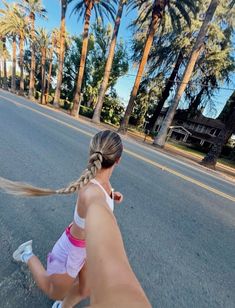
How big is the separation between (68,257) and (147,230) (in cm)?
180

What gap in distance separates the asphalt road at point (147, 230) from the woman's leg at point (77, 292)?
192 mm

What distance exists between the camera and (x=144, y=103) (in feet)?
91.1

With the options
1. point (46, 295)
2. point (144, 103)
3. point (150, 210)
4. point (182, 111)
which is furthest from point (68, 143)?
point (182, 111)

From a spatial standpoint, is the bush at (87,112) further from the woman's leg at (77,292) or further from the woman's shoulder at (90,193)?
the woman's shoulder at (90,193)

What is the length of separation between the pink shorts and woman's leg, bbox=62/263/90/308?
0.25 feet

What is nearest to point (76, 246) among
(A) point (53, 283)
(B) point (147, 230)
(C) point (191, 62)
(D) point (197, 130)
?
(A) point (53, 283)

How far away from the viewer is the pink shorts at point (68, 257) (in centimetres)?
150

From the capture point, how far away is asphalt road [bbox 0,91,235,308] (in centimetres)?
201

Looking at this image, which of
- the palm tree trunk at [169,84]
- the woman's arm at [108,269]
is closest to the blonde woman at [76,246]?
the woman's arm at [108,269]

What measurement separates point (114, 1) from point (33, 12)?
54.7 feet

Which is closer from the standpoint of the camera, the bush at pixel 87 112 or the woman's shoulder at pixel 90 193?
the woman's shoulder at pixel 90 193

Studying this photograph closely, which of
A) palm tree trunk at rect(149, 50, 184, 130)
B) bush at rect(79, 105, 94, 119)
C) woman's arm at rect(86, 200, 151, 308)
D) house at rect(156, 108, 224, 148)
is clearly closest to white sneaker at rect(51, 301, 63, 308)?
woman's arm at rect(86, 200, 151, 308)

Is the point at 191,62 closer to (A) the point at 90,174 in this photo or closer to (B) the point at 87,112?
(A) the point at 90,174

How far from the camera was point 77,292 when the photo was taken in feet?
5.28
